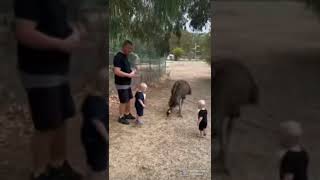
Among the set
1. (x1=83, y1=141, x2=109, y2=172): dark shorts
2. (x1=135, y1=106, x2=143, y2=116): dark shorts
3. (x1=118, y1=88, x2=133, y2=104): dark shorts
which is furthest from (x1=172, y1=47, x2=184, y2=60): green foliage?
(x1=83, y1=141, x2=109, y2=172): dark shorts

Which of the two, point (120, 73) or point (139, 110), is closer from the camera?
point (120, 73)

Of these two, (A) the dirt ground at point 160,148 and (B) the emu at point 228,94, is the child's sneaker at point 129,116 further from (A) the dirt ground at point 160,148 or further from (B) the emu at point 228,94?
(B) the emu at point 228,94

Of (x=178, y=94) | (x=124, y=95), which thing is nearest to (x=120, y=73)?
(x=124, y=95)

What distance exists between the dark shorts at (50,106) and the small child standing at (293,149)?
2.06 feet

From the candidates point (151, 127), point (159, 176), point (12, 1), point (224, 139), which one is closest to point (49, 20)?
point (12, 1)

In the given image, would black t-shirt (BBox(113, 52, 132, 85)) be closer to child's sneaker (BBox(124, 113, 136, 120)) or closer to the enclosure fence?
child's sneaker (BBox(124, 113, 136, 120))

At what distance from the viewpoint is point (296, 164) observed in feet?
4.20

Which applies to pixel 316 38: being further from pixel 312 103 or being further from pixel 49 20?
pixel 49 20

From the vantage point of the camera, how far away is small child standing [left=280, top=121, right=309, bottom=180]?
4.17 ft

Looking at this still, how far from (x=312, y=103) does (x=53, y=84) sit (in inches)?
29.5

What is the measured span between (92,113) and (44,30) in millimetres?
280

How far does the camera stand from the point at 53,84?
4.14 feet

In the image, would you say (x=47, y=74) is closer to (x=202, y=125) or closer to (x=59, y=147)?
(x=59, y=147)

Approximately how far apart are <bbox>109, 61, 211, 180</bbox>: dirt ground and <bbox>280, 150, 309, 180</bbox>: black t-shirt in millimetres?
Answer: 1643
